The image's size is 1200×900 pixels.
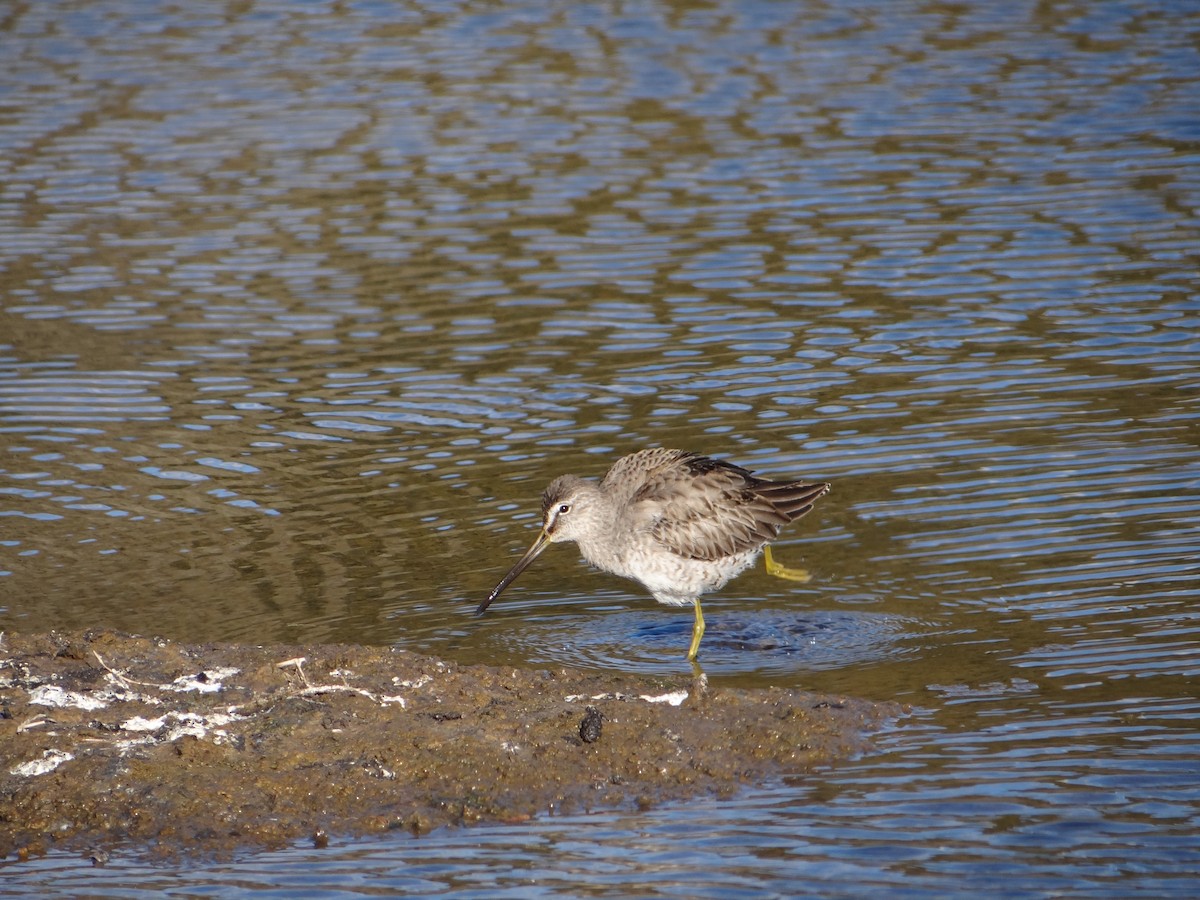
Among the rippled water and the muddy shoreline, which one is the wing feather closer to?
the rippled water

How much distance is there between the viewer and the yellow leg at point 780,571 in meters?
8.88

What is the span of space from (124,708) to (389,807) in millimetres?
1161

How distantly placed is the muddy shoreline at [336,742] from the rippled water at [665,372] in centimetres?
21

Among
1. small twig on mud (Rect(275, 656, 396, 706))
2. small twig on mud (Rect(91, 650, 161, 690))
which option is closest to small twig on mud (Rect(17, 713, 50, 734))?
small twig on mud (Rect(91, 650, 161, 690))

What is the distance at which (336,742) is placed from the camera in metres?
6.71

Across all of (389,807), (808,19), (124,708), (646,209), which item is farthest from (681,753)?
(808,19)

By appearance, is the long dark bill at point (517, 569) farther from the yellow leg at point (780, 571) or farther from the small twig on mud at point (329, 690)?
the small twig on mud at point (329, 690)

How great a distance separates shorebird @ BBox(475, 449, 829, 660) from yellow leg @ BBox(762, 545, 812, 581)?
0.8 inches

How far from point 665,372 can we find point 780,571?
318 centimetres

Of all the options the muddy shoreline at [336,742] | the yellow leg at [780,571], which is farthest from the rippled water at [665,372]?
the muddy shoreline at [336,742]

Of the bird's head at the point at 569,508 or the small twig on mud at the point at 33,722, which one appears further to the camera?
the bird's head at the point at 569,508

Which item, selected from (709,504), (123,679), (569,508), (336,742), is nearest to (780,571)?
(709,504)

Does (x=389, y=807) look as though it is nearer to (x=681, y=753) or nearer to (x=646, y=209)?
(x=681, y=753)

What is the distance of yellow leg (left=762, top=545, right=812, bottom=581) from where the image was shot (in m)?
8.88
